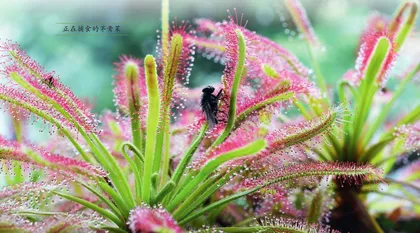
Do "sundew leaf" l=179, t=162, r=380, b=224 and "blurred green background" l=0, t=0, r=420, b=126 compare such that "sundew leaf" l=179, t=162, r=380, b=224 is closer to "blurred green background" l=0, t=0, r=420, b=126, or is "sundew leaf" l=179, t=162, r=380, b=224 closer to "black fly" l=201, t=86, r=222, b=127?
"black fly" l=201, t=86, r=222, b=127

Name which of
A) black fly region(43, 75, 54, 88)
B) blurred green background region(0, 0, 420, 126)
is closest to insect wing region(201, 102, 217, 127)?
black fly region(43, 75, 54, 88)

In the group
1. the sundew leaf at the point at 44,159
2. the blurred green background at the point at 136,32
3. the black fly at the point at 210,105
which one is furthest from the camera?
the blurred green background at the point at 136,32

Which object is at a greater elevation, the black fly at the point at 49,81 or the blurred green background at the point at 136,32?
the blurred green background at the point at 136,32

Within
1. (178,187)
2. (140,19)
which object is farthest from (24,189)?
(140,19)

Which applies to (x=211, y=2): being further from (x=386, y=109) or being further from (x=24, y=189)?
(x=24, y=189)

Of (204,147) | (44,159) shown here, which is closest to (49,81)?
(44,159)

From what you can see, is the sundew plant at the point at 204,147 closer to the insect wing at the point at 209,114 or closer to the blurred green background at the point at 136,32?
the insect wing at the point at 209,114

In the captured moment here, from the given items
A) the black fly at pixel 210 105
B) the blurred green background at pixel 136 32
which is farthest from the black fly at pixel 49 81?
the blurred green background at pixel 136 32

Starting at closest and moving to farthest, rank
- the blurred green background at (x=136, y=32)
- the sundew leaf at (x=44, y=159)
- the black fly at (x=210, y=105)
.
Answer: the sundew leaf at (x=44, y=159) < the black fly at (x=210, y=105) < the blurred green background at (x=136, y=32)

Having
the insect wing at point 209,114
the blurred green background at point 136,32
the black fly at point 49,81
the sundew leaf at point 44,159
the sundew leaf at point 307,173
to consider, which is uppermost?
the blurred green background at point 136,32
